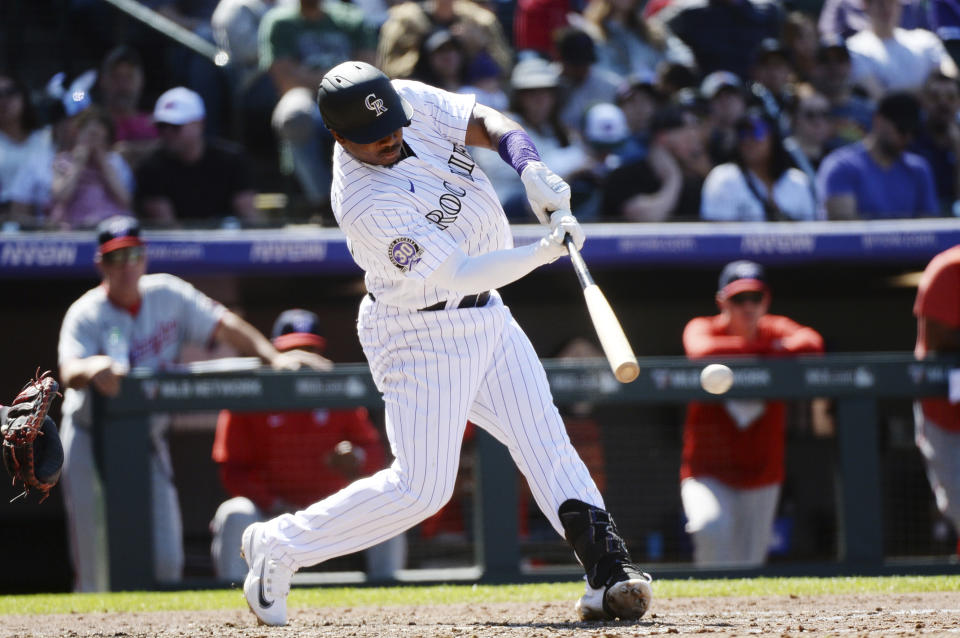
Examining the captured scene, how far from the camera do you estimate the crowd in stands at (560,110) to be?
21.9ft

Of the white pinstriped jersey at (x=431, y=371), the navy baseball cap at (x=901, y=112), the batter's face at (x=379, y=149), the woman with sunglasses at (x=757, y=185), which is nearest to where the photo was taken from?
the batter's face at (x=379, y=149)

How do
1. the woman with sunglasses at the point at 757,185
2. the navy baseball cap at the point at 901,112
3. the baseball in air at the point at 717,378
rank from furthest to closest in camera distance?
1. the navy baseball cap at the point at 901,112
2. the woman with sunglasses at the point at 757,185
3. the baseball in air at the point at 717,378

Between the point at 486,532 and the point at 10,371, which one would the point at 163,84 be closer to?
the point at 10,371

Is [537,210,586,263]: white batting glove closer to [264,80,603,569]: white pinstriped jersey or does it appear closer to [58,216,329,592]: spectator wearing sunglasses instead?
[264,80,603,569]: white pinstriped jersey

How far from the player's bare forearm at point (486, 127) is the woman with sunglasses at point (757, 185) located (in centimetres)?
Result: 330

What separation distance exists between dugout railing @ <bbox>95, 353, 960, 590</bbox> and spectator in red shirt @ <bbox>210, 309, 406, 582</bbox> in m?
0.19

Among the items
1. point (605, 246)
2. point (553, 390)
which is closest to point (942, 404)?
point (553, 390)

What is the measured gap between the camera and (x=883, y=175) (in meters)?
7.07

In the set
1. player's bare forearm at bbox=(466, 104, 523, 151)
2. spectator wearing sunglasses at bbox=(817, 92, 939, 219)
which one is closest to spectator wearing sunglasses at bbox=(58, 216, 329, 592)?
player's bare forearm at bbox=(466, 104, 523, 151)

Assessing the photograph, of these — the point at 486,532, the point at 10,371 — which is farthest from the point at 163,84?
the point at 486,532

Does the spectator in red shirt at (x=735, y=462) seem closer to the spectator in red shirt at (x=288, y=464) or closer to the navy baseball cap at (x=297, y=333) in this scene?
the spectator in red shirt at (x=288, y=464)

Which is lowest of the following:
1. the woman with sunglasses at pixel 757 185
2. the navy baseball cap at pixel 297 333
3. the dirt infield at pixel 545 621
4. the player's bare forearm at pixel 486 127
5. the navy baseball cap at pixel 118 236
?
the dirt infield at pixel 545 621

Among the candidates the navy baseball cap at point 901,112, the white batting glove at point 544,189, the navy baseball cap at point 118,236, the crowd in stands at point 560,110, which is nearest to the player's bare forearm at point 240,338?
the navy baseball cap at point 118,236

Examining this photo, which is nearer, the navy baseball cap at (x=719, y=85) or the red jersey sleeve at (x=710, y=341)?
the red jersey sleeve at (x=710, y=341)
